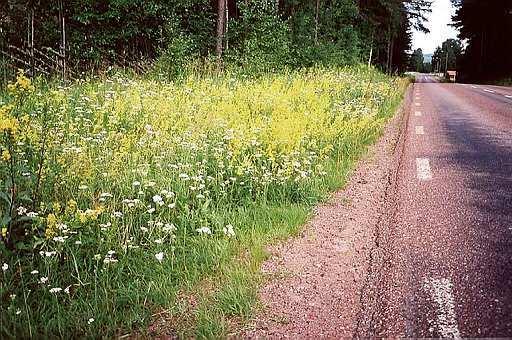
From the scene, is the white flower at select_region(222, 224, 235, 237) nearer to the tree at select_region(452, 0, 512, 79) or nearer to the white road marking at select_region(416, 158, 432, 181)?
the white road marking at select_region(416, 158, 432, 181)

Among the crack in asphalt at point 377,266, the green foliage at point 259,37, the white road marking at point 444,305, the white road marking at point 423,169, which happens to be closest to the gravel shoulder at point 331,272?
the crack in asphalt at point 377,266

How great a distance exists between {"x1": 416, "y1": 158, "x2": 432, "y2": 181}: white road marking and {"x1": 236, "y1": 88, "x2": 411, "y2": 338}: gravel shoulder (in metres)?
0.78

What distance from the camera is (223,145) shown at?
569 centimetres

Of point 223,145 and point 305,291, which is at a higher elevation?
point 223,145

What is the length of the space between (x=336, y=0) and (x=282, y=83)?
18.8 m

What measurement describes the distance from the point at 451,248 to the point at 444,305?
0.99 metres

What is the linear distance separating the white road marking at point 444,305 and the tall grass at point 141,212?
1.17m

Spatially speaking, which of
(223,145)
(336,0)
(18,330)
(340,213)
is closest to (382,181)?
(340,213)

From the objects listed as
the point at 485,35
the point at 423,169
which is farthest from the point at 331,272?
the point at 485,35

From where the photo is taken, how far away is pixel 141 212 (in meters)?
3.93

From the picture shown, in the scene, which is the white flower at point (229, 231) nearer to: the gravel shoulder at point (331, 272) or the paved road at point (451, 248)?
the gravel shoulder at point (331, 272)

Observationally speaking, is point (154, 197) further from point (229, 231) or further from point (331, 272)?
point (331, 272)

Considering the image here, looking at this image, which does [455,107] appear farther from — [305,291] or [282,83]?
[305,291]

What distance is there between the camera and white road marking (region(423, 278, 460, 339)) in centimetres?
266
